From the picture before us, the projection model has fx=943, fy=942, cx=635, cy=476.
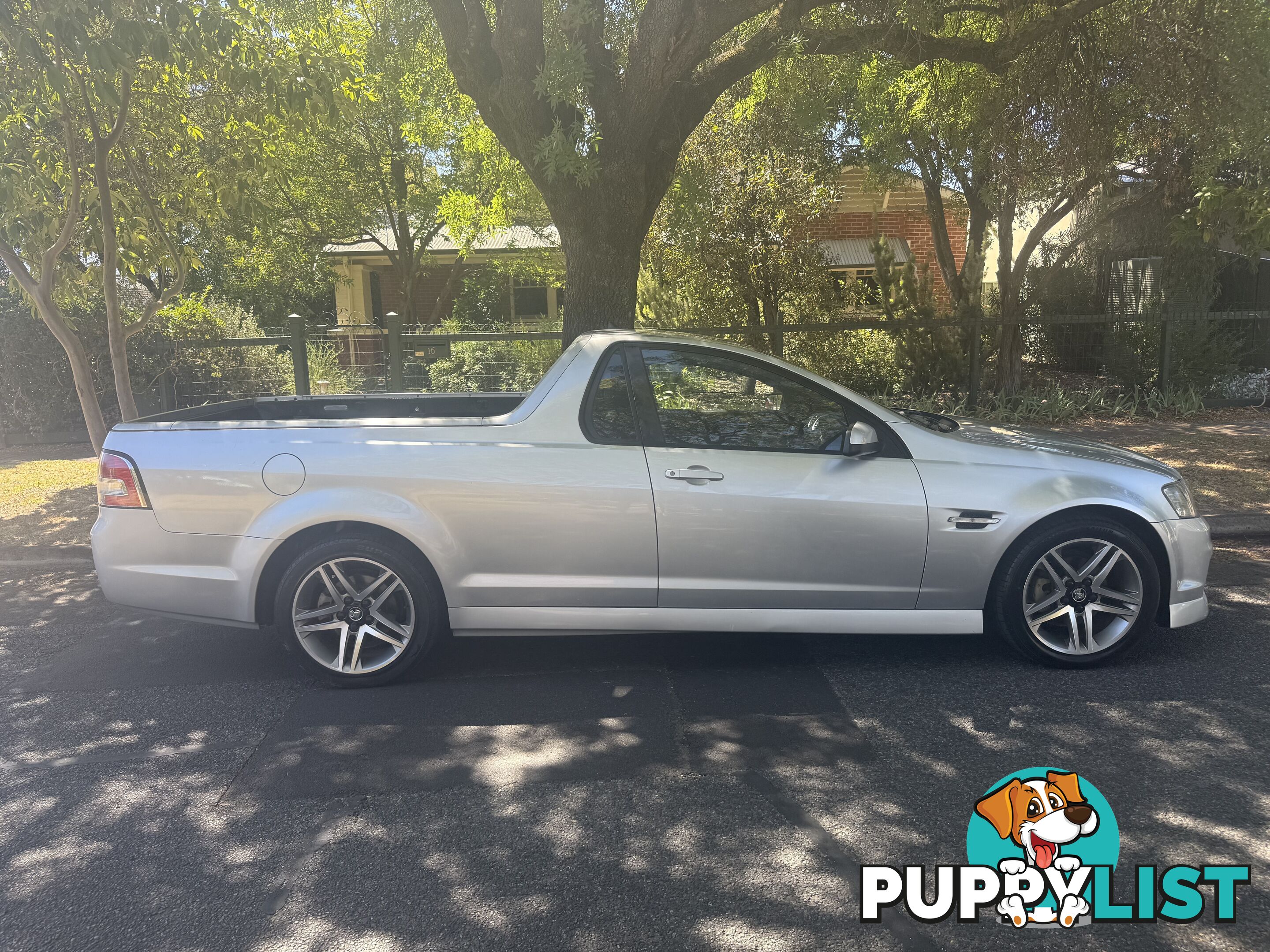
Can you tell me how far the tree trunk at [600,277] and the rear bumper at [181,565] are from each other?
361 cm

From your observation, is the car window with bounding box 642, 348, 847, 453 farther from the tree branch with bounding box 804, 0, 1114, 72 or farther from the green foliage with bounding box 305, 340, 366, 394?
the green foliage with bounding box 305, 340, 366, 394

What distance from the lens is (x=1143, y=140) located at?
1090cm

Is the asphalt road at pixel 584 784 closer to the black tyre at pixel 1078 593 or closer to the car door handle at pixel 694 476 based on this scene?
the black tyre at pixel 1078 593

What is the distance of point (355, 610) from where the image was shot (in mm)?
4508

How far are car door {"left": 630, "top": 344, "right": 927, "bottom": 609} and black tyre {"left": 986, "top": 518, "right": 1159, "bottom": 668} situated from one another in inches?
19.4

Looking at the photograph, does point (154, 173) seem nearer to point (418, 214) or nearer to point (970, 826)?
point (970, 826)

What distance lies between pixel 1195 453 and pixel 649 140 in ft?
22.5

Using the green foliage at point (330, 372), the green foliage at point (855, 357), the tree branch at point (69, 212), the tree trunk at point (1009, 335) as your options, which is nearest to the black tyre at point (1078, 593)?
the tree branch at point (69, 212)

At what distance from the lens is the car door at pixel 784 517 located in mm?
4441

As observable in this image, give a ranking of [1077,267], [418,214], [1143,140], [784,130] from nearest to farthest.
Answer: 1. [1143,140]
2. [784,130]
3. [1077,267]
4. [418,214]

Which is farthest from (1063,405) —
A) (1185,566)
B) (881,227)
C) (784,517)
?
(784,517)

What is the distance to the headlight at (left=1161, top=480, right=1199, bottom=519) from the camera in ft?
15.1

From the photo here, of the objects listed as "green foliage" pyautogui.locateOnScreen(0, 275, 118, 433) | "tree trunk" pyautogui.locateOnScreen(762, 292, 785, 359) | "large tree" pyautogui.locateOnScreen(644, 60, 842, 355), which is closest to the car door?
"tree trunk" pyautogui.locateOnScreen(762, 292, 785, 359)

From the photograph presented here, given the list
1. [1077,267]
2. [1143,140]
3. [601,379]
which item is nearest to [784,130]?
[1143,140]
